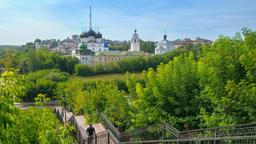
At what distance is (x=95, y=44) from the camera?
161m

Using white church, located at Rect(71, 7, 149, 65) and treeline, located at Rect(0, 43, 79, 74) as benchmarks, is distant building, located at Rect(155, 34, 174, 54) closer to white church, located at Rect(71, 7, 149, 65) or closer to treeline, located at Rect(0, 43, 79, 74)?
white church, located at Rect(71, 7, 149, 65)

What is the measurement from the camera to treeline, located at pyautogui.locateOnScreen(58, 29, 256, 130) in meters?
13.4

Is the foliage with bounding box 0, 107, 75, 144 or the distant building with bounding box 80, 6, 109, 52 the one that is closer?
the foliage with bounding box 0, 107, 75, 144

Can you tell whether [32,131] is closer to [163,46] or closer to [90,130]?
[90,130]

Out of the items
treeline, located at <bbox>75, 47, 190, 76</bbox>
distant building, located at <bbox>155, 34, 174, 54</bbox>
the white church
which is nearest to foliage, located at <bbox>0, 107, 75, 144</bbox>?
treeline, located at <bbox>75, 47, 190, 76</bbox>

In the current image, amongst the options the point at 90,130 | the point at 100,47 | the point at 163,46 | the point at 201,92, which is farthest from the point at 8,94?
the point at 100,47

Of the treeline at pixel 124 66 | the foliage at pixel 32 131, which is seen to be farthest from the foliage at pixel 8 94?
the treeline at pixel 124 66

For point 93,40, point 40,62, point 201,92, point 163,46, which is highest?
point 93,40

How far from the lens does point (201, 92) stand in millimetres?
16188

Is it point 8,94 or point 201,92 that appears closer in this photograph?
point 8,94

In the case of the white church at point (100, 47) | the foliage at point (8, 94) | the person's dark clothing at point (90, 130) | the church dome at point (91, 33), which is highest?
the church dome at point (91, 33)

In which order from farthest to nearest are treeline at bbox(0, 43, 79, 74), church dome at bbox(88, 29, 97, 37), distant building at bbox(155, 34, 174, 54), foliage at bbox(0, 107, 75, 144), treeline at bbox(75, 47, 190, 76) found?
church dome at bbox(88, 29, 97, 37) → distant building at bbox(155, 34, 174, 54) → treeline at bbox(75, 47, 190, 76) → treeline at bbox(0, 43, 79, 74) → foliage at bbox(0, 107, 75, 144)

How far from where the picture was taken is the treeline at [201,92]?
1345 cm

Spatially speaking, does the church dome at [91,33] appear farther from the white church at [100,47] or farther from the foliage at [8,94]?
the foliage at [8,94]
